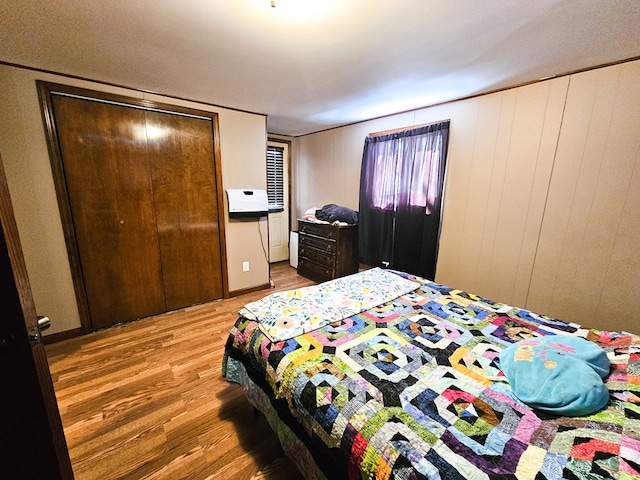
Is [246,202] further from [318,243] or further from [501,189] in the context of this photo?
[501,189]

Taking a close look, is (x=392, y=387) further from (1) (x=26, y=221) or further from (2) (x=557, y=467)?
(1) (x=26, y=221)

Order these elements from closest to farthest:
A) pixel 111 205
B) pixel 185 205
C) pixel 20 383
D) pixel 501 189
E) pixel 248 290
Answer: pixel 20 383 < pixel 501 189 < pixel 111 205 < pixel 185 205 < pixel 248 290

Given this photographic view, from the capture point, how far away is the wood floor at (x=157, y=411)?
1.32 metres

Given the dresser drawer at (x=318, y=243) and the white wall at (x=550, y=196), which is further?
the dresser drawer at (x=318, y=243)

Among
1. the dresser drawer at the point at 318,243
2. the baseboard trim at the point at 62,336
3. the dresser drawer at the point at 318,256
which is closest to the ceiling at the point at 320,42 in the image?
the dresser drawer at the point at 318,243

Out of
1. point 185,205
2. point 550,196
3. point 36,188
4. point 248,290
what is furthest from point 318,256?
→ point 36,188

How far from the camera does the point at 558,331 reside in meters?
1.35

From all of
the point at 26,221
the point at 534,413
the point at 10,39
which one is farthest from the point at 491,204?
the point at 26,221

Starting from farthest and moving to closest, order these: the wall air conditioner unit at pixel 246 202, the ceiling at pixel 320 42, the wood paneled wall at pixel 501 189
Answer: the wall air conditioner unit at pixel 246 202, the wood paneled wall at pixel 501 189, the ceiling at pixel 320 42

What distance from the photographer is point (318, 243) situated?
3.70 m

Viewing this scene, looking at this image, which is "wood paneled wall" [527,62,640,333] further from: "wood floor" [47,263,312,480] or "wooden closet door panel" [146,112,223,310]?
"wooden closet door panel" [146,112,223,310]

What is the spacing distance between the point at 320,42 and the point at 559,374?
2.02 m

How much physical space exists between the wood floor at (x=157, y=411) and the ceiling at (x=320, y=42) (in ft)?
7.47

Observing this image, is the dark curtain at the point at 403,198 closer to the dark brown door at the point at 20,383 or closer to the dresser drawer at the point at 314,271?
the dresser drawer at the point at 314,271
